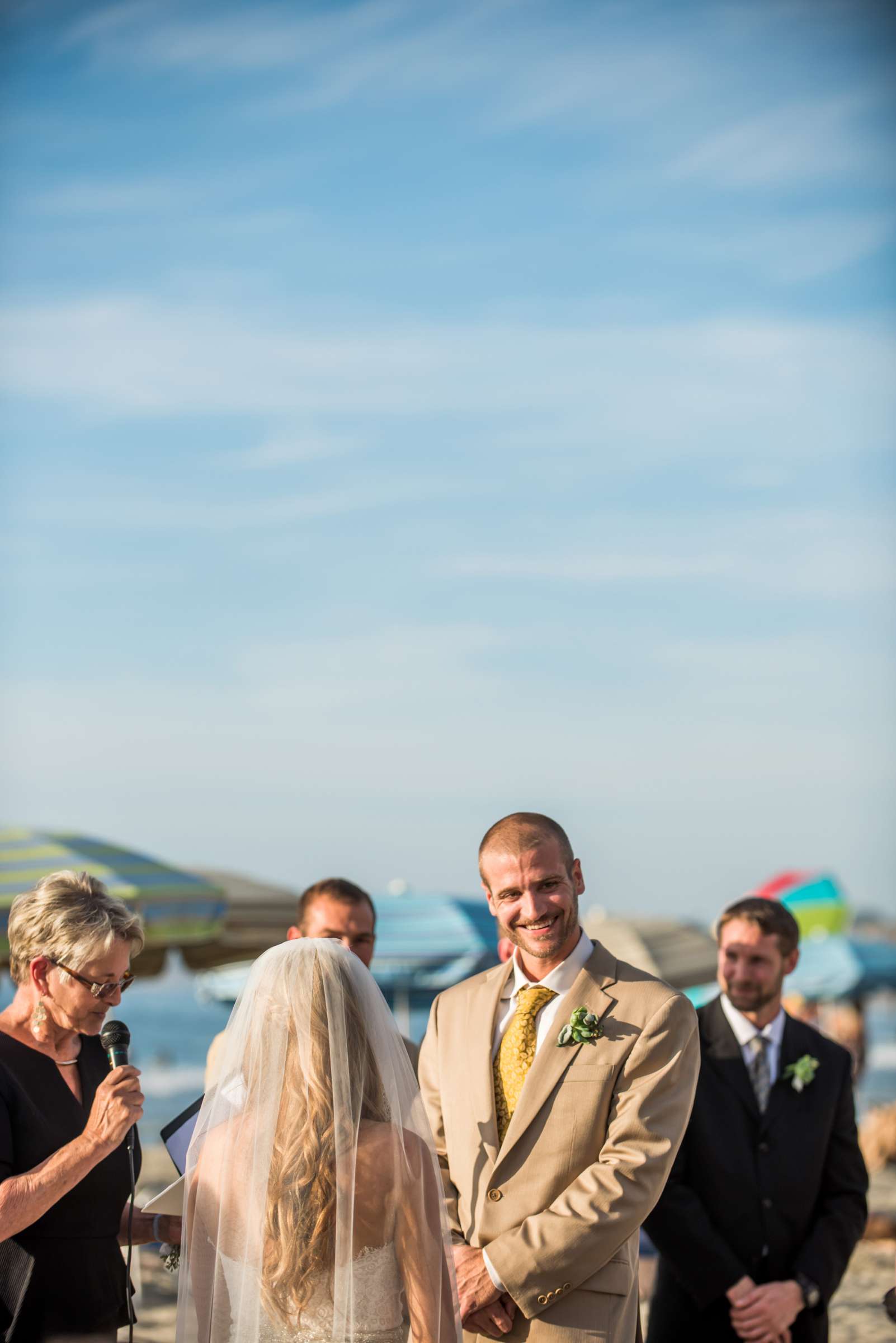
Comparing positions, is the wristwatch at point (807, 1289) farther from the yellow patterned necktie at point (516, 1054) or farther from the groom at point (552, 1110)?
the yellow patterned necktie at point (516, 1054)

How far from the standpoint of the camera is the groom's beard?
3.87 meters

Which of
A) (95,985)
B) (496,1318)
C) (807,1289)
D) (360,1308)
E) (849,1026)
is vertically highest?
(95,985)

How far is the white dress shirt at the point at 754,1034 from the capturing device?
4773 millimetres

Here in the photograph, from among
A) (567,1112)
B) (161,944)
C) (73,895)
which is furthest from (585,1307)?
(161,944)

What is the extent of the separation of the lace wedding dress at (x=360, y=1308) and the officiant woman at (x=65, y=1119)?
0.53 m

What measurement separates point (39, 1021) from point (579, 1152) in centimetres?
155

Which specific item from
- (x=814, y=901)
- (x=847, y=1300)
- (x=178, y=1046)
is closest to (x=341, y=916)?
(x=847, y=1300)

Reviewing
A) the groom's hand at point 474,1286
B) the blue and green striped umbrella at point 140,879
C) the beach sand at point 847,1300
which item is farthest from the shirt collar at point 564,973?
the blue and green striped umbrella at point 140,879

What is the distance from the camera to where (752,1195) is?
4.55 metres

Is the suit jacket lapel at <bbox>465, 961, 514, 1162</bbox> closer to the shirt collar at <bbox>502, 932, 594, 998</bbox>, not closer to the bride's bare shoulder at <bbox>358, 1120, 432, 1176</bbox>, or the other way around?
the shirt collar at <bbox>502, 932, 594, 998</bbox>

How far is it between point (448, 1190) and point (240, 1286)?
1043 mm

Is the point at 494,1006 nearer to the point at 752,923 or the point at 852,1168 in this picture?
the point at 752,923

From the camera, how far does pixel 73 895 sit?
356 centimetres

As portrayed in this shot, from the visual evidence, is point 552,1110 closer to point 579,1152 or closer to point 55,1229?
point 579,1152
